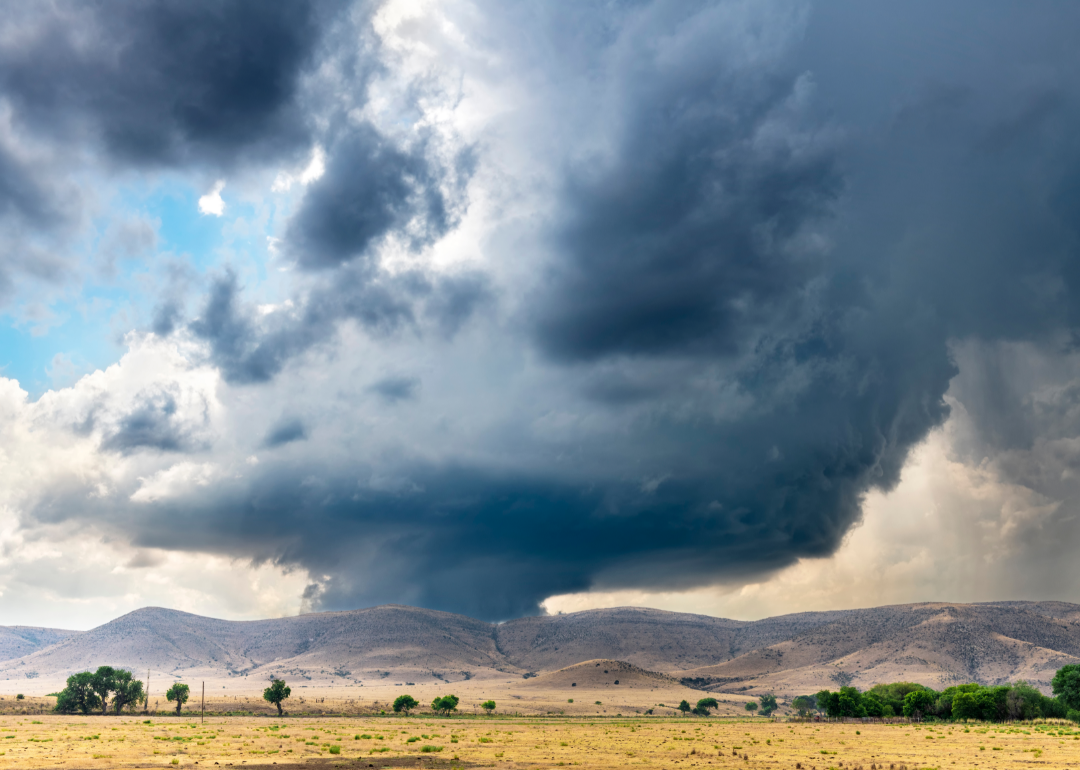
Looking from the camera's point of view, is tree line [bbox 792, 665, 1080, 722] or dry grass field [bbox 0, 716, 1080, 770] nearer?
dry grass field [bbox 0, 716, 1080, 770]

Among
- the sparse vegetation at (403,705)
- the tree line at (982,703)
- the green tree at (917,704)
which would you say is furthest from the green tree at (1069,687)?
the sparse vegetation at (403,705)

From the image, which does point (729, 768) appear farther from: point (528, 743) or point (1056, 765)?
point (528, 743)

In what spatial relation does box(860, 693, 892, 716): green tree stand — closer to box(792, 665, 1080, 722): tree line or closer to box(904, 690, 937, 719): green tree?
box(792, 665, 1080, 722): tree line

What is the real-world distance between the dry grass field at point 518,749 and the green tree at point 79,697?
61.7 metres

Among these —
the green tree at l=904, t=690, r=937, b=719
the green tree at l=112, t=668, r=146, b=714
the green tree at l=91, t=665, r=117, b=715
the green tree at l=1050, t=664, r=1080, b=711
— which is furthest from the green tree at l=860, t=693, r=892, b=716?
the green tree at l=91, t=665, r=117, b=715

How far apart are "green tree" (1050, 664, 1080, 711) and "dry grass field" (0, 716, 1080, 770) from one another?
47.1m

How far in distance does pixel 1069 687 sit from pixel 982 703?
63.4 ft

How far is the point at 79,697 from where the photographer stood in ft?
549

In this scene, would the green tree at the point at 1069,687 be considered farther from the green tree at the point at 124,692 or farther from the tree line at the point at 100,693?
the green tree at the point at 124,692

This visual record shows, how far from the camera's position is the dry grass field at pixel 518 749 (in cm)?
6512

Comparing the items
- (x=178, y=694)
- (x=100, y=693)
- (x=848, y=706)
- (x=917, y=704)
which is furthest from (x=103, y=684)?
(x=917, y=704)

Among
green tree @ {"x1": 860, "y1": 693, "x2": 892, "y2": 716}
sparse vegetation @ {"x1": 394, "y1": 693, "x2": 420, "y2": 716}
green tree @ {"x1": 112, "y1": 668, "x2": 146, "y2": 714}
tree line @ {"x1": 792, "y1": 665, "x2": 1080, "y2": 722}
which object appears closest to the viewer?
tree line @ {"x1": 792, "y1": 665, "x2": 1080, "y2": 722}

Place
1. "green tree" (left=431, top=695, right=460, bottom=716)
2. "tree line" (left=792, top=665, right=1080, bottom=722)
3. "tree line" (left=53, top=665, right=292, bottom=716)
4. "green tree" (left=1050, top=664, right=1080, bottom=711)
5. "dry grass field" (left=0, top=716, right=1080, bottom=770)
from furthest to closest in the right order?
"green tree" (left=431, top=695, right=460, bottom=716)
"tree line" (left=53, top=665, right=292, bottom=716)
"green tree" (left=1050, top=664, right=1080, bottom=711)
"tree line" (left=792, top=665, right=1080, bottom=722)
"dry grass field" (left=0, top=716, right=1080, bottom=770)

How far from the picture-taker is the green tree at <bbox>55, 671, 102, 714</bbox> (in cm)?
16500
